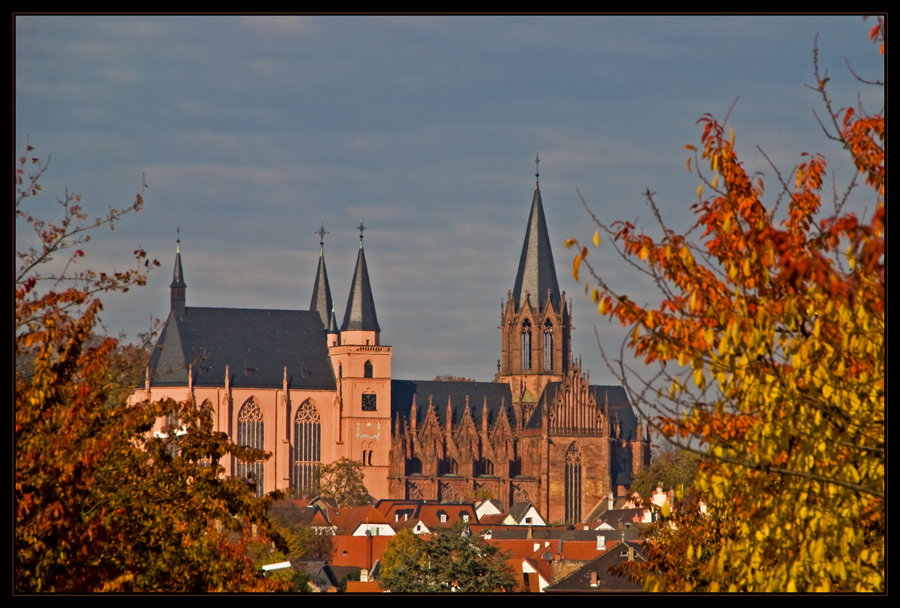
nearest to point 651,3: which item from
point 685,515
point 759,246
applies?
point 759,246

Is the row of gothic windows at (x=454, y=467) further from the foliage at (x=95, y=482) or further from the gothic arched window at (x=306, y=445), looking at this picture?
the foliage at (x=95, y=482)

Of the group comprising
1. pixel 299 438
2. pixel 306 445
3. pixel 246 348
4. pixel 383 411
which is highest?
pixel 246 348

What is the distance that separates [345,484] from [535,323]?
79.4 ft

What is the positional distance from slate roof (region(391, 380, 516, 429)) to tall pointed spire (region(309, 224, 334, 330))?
9.51 m

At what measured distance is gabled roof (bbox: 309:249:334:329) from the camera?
465 ft

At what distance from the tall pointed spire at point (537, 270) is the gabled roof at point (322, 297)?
58.6 feet

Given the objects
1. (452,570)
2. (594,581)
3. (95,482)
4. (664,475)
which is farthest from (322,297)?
(95,482)

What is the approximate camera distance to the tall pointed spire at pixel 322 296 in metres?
142

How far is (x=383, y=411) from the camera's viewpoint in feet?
430

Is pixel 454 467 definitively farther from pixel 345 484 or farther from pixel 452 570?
pixel 452 570

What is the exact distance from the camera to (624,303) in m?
12.8

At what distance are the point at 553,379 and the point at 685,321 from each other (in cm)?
12563

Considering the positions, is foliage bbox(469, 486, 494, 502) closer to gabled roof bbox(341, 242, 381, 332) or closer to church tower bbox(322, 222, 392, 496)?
church tower bbox(322, 222, 392, 496)

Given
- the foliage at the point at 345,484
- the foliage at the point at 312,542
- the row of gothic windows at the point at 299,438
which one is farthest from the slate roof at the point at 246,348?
the foliage at the point at 312,542
